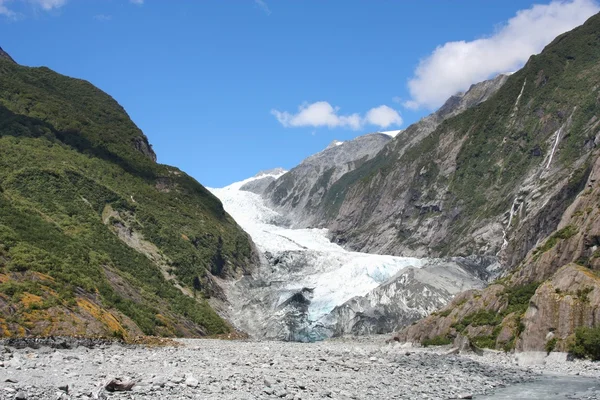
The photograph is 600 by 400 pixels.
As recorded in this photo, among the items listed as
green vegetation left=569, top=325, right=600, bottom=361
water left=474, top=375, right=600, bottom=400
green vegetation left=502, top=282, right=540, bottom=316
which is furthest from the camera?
green vegetation left=502, top=282, right=540, bottom=316

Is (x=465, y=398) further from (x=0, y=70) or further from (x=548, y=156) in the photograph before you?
(x=0, y=70)

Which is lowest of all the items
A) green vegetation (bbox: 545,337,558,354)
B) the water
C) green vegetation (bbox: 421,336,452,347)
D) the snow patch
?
the water

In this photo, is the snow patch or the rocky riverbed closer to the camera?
the rocky riverbed

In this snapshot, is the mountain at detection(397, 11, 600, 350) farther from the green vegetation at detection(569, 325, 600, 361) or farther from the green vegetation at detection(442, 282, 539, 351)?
the green vegetation at detection(569, 325, 600, 361)

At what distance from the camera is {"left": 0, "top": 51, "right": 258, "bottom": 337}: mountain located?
32.1 meters

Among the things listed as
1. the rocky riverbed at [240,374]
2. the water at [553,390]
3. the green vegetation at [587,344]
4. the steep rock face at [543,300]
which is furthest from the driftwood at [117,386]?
the steep rock face at [543,300]

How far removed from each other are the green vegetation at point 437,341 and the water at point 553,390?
1793 centimetres

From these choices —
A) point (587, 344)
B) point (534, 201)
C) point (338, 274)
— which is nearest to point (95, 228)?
point (338, 274)

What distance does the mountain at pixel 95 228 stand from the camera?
105ft

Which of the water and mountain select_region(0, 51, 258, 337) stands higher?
mountain select_region(0, 51, 258, 337)

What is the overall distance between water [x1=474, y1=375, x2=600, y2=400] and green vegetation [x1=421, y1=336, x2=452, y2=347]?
17929 millimetres

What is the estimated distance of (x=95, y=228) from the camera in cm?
6266

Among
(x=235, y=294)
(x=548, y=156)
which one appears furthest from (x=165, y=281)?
(x=548, y=156)

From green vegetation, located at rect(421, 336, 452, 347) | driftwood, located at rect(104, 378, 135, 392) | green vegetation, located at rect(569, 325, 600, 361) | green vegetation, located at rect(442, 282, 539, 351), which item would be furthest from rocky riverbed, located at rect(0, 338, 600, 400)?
green vegetation, located at rect(421, 336, 452, 347)
